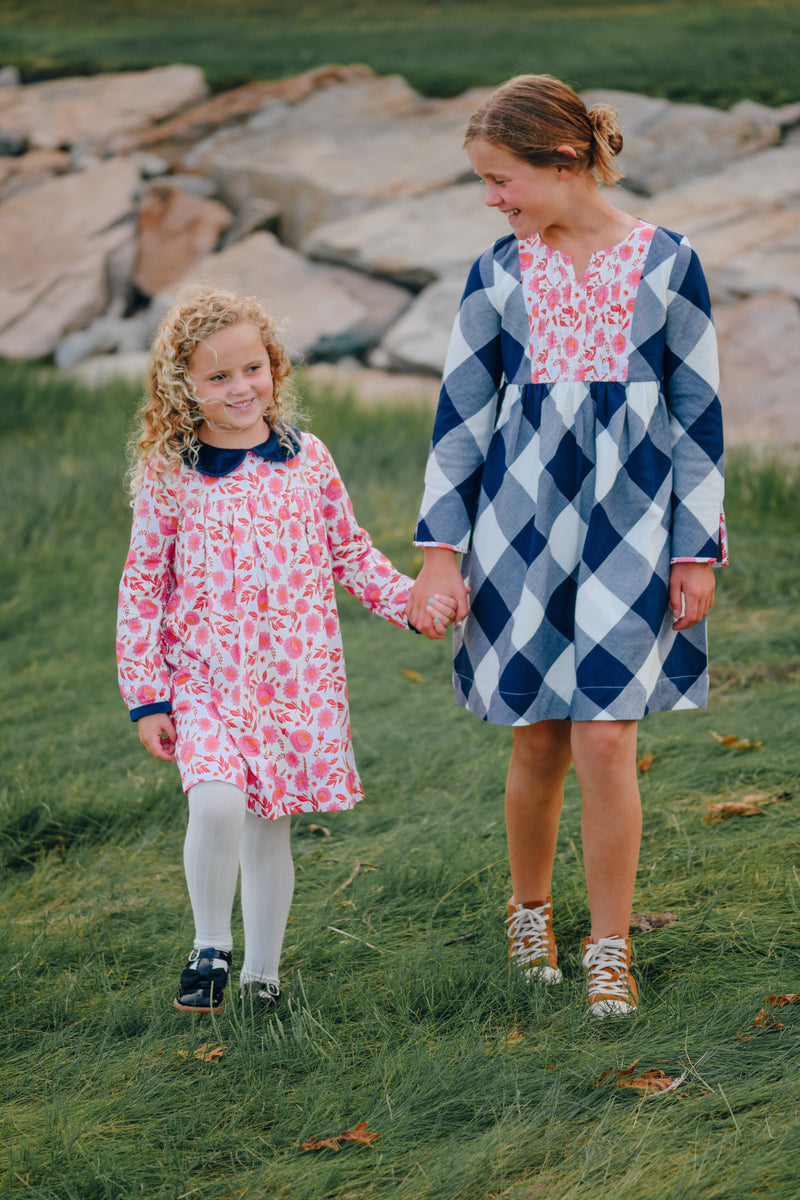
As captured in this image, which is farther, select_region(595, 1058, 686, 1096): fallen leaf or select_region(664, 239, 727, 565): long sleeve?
select_region(664, 239, 727, 565): long sleeve

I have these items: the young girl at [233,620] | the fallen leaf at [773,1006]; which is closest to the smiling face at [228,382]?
the young girl at [233,620]

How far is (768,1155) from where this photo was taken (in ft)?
5.73

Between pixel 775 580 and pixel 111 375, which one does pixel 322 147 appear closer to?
pixel 111 375

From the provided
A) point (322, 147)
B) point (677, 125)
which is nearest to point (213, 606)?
point (677, 125)

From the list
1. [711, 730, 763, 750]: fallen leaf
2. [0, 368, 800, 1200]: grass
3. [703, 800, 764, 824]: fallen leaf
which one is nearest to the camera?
[0, 368, 800, 1200]: grass

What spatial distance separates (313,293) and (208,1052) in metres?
7.72

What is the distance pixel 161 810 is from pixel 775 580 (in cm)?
286

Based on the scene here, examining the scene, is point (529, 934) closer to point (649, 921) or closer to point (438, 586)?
point (649, 921)

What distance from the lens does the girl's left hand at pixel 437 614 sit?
235 centimetres

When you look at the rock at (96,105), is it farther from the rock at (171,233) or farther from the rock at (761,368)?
the rock at (761,368)

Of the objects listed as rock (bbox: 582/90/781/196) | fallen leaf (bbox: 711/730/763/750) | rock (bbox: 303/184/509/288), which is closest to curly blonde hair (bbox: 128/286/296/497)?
fallen leaf (bbox: 711/730/763/750)

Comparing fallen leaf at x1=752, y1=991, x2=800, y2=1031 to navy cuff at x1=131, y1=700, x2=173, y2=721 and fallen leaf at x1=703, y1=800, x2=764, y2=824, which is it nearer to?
fallen leaf at x1=703, y1=800, x2=764, y2=824

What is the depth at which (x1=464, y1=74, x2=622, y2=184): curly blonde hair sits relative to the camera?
87.4 inches

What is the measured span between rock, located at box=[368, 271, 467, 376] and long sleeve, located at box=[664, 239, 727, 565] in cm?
620
